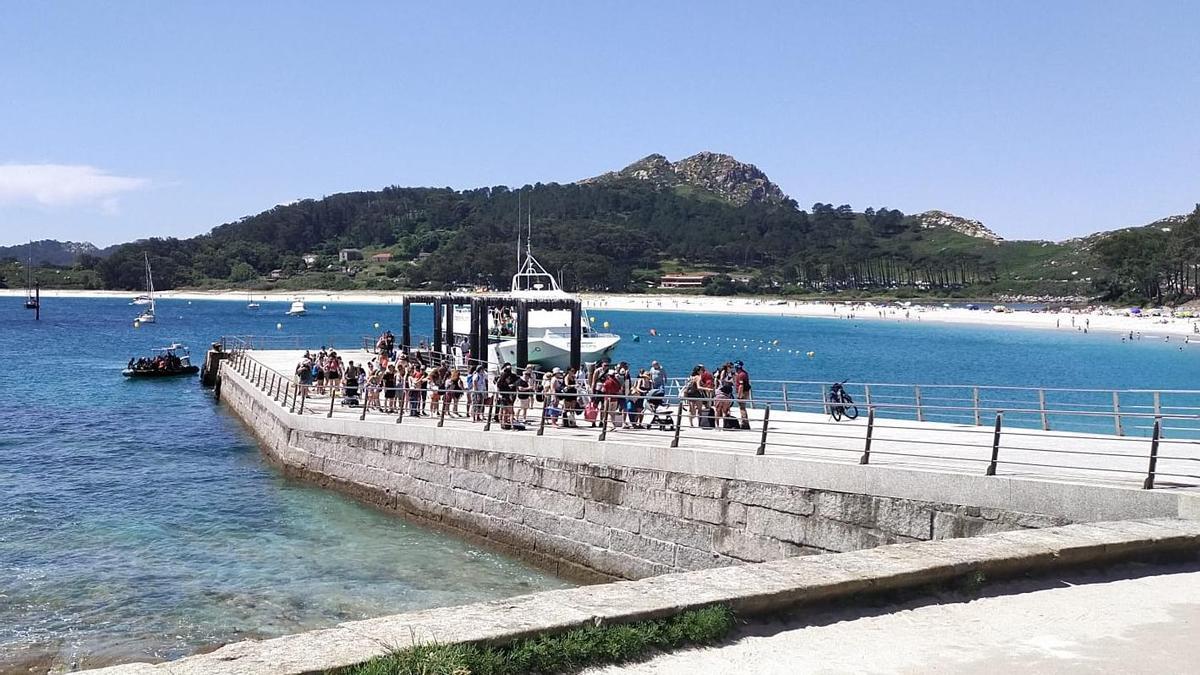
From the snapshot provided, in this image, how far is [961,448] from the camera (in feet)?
48.8

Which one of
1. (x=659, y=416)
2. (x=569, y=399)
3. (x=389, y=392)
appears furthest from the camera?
(x=389, y=392)

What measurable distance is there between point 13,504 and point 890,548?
19.7m

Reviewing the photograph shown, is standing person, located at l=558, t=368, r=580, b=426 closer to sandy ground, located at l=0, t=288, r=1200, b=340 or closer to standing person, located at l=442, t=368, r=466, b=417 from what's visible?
standing person, located at l=442, t=368, r=466, b=417

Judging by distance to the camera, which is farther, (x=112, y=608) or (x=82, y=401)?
(x=82, y=401)

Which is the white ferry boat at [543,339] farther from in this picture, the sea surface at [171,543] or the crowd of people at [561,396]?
the crowd of people at [561,396]

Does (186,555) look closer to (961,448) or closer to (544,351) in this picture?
(961,448)

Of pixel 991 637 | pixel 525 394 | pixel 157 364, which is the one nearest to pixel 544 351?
pixel 157 364

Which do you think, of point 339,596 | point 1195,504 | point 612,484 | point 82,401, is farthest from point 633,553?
point 82,401

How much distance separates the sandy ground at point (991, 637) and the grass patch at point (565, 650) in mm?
112

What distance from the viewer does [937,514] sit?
11422mm

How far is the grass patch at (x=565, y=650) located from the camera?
5.90 metres

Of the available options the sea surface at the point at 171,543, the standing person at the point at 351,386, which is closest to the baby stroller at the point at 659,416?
the sea surface at the point at 171,543

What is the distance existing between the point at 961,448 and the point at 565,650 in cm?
1011

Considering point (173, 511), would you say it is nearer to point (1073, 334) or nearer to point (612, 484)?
point (612, 484)
